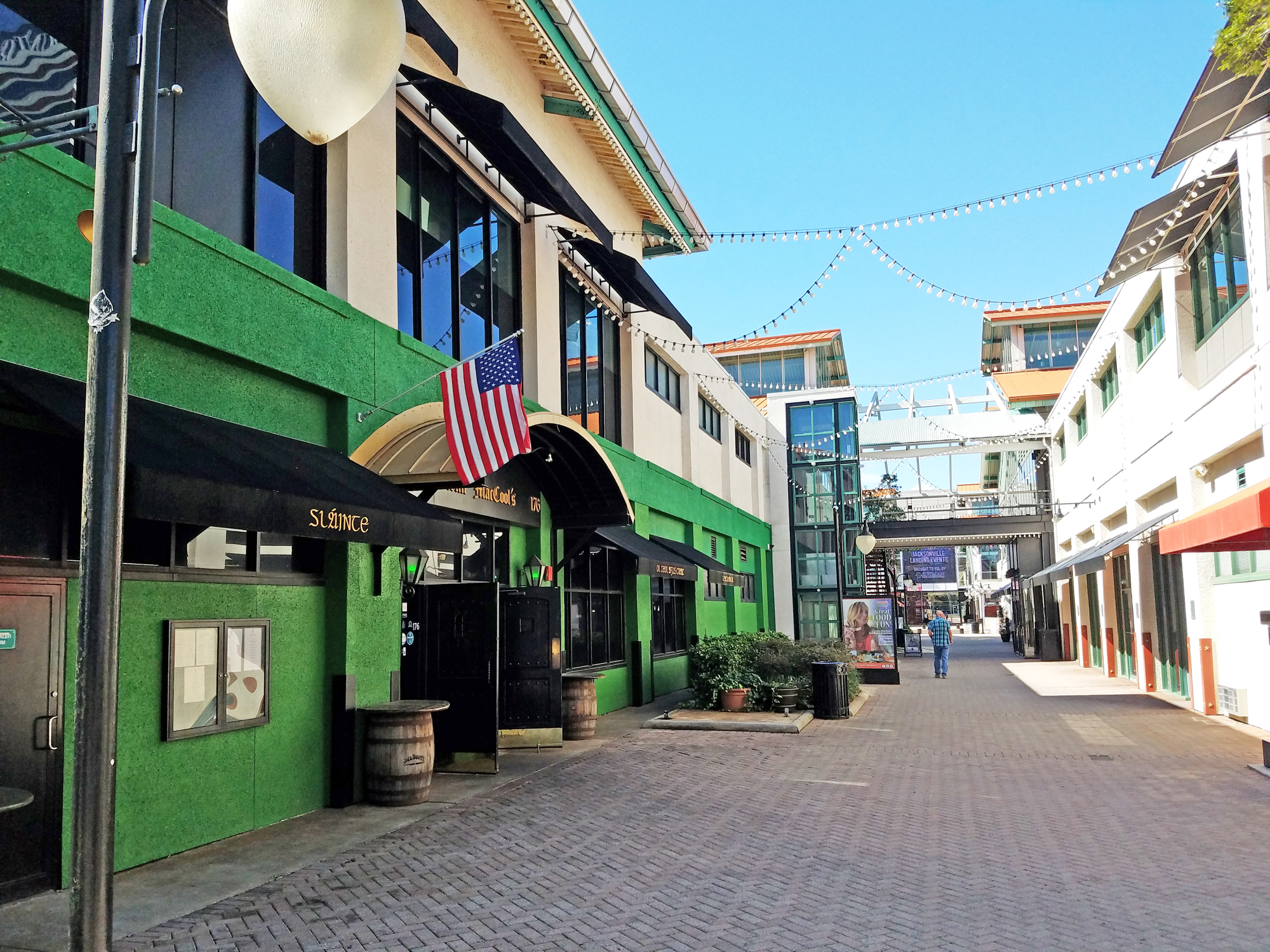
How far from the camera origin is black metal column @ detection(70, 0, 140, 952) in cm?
375

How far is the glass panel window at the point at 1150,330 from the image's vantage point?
1872 cm

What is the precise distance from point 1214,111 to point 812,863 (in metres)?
9.69

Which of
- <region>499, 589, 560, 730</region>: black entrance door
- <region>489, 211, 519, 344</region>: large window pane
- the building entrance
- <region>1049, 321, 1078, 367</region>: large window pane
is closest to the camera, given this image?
<region>499, 589, 560, 730</region>: black entrance door

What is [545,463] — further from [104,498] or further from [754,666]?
[104,498]

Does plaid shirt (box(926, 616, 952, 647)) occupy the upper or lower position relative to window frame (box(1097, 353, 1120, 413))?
lower

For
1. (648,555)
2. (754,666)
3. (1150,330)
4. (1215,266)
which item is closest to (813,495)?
(1150,330)

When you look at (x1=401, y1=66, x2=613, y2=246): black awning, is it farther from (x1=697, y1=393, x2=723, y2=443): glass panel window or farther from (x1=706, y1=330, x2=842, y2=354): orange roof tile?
(x1=706, y1=330, x2=842, y2=354): orange roof tile

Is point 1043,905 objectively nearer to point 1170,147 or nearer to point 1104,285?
point 1170,147

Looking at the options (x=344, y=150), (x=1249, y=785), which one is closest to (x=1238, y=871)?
(x=1249, y=785)

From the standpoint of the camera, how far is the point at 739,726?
15125 millimetres

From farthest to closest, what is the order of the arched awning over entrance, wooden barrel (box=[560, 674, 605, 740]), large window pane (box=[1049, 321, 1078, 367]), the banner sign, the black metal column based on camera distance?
the banner sign < large window pane (box=[1049, 321, 1078, 367]) < wooden barrel (box=[560, 674, 605, 740]) < the arched awning over entrance < the black metal column

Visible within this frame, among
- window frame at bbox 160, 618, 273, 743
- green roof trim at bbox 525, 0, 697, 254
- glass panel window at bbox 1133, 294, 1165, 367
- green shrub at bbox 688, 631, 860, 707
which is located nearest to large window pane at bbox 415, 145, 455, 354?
green roof trim at bbox 525, 0, 697, 254

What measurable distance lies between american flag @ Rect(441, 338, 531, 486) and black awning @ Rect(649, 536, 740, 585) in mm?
10670

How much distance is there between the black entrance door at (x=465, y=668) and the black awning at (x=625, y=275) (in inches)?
274
